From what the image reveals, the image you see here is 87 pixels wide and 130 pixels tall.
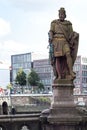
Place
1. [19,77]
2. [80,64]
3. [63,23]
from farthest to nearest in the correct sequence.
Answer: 1. [80,64]
2. [19,77]
3. [63,23]

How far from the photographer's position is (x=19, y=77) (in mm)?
128875

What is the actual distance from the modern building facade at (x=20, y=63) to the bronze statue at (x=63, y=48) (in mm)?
156049

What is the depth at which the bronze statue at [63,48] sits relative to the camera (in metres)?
13.5

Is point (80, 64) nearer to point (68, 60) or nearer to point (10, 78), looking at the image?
point (10, 78)

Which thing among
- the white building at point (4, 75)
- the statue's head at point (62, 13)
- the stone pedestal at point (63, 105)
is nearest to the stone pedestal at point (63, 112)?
the stone pedestal at point (63, 105)

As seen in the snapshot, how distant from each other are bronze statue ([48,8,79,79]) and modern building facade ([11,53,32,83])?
15605cm

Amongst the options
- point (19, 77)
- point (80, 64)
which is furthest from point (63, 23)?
point (80, 64)

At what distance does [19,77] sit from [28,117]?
4553 inches

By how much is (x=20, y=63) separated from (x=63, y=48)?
161578 millimetres

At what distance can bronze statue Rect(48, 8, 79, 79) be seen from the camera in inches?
530

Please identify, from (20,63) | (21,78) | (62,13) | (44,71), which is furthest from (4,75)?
(62,13)

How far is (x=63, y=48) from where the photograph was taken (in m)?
A: 13.5

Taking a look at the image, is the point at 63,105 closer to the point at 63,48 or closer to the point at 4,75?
the point at 63,48

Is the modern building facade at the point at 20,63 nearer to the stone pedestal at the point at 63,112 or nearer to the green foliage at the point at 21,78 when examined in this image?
the green foliage at the point at 21,78
